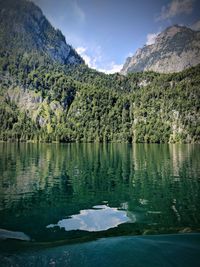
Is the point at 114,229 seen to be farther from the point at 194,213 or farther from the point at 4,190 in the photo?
the point at 4,190

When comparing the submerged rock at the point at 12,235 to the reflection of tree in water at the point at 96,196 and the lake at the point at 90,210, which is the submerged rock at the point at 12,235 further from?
the reflection of tree in water at the point at 96,196

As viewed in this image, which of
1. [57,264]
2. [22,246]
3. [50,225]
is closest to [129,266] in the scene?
[57,264]

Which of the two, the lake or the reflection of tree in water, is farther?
the reflection of tree in water

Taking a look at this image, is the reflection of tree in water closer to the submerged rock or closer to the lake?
the lake

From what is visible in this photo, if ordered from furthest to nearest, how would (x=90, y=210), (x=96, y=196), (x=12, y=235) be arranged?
(x=96, y=196)
(x=90, y=210)
(x=12, y=235)

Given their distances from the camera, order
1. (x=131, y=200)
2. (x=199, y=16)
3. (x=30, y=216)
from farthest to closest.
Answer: (x=199, y=16) → (x=131, y=200) → (x=30, y=216)

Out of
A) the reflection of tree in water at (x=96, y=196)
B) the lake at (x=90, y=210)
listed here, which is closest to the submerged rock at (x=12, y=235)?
the lake at (x=90, y=210)

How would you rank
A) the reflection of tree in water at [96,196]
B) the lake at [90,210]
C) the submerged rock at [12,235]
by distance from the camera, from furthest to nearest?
the reflection of tree in water at [96,196] < the submerged rock at [12,235] < the lake at [90,210]

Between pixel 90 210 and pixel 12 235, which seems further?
pixel 90 210

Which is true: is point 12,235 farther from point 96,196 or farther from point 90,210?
point 96,196

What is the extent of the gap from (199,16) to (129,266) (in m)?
77.3

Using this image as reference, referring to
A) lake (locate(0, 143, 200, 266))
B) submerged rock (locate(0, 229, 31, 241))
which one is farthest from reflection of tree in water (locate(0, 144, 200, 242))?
submerged rock (locate(0, 229, 31, 241))

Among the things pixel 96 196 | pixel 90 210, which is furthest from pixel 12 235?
pixel 96 196

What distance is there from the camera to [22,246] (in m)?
23.8
